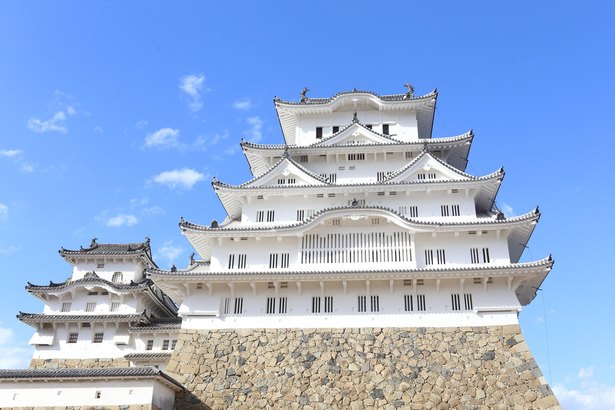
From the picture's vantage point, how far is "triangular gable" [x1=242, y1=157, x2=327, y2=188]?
2630cm

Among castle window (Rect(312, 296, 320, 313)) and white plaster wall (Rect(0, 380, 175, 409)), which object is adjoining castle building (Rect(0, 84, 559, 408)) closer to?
castle window (Rect(312, 296, 320, 313))

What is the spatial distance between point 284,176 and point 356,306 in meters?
7.44

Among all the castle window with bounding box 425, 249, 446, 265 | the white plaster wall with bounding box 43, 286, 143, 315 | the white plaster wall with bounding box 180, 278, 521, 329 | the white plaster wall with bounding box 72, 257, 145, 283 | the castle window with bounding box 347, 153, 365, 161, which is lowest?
the white plaster wall with bounding box 180, 278, 521, 329

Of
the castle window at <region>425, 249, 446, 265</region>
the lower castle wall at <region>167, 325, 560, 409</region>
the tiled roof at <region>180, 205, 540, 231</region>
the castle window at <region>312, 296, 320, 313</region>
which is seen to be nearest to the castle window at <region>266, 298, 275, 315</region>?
the lower castle wall at <region>167, 325, 560, 409</region>

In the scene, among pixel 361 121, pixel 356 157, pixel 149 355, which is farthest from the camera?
pixel 361 121

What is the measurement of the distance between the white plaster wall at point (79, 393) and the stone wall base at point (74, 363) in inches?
363

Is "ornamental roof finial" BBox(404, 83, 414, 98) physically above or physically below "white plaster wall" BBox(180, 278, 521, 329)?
above

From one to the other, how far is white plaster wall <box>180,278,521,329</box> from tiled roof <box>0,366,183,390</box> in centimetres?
385

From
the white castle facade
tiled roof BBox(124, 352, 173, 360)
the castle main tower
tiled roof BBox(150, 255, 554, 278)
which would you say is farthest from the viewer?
tiled roof BBox(124, 352, 173, 360)

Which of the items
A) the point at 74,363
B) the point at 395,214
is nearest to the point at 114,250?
the point at 74,363

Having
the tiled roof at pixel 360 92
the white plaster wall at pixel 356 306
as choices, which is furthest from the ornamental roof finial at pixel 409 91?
the white plaster wall at pixel 356 306

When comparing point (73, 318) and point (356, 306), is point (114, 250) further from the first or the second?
point (356, 306)

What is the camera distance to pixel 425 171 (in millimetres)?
25859

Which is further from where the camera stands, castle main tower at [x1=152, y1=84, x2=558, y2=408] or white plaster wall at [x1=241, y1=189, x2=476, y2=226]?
white plaster wall at [x1=241, y1=189, x2=476, y2=226]
